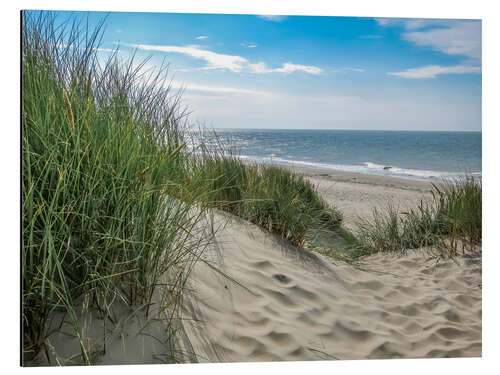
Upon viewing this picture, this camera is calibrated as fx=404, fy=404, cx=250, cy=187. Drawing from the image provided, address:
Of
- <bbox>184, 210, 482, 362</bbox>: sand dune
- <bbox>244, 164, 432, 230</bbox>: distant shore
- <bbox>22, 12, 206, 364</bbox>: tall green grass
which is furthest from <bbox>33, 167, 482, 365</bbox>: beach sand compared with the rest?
<bbox>244, 164, 432, 230</bbox>: distant shore

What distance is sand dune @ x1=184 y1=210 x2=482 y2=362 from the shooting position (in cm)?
186

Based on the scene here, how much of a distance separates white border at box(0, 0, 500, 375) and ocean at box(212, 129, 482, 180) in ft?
0.59

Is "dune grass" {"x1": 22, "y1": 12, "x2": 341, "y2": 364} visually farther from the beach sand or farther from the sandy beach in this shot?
the sandy beach

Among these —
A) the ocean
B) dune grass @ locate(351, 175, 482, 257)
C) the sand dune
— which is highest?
the ocean

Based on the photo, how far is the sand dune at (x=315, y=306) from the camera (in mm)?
1862

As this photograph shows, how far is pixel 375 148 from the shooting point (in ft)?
10.9

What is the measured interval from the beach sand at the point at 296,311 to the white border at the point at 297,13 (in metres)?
0.05

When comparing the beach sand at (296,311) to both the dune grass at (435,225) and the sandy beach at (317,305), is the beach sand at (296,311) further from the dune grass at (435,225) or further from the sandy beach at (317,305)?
the dune grass at (435,225)

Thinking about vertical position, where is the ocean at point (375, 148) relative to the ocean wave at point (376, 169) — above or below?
above

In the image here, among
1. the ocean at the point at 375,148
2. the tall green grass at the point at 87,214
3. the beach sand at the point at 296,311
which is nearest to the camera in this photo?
the tall green grass at the point at 87,214

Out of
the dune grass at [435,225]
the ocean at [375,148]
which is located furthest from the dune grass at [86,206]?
the dune grass at [435,225]

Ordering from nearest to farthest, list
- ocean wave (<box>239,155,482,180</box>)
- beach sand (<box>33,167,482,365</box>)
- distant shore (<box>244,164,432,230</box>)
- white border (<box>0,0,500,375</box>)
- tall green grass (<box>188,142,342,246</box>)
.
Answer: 1. beach sand (<box>33,167,482,365</box>)
2. white border (<box>0,0,500,375</box>)
3. tall green grass (<box>188,142,342,246</box>)
4. ocean wave (<box>239,155,482,180</box>)
5. distant shore (<box>244,164,432,230</box>)

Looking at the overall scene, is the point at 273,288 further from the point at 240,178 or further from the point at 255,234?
the point at 240,178

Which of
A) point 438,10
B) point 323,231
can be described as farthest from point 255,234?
point 438,10
